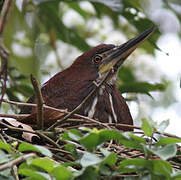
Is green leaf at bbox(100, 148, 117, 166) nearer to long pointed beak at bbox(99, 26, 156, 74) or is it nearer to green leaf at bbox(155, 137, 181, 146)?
green leaf at bbox(155, 137, 181, 146)

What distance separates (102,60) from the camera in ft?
11.4

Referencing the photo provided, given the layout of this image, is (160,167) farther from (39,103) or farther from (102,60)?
(102,60)

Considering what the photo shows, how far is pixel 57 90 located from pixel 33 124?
63cm

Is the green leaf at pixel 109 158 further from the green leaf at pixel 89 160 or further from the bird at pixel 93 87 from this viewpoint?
the bird at pixel 93 87

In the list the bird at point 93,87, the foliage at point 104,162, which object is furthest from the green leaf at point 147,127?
A: the bird at point 93,87

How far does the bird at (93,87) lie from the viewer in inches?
125

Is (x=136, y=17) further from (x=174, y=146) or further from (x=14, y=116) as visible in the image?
(x=174, y=146)

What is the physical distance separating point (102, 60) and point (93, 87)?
9.9 inches

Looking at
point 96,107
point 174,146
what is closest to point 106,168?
point 174,146

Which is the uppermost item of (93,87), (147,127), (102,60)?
(147,127)

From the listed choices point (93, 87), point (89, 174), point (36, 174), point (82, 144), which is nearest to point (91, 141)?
point (82, 144)

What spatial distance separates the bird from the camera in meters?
3.17

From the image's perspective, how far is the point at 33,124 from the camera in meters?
2.69

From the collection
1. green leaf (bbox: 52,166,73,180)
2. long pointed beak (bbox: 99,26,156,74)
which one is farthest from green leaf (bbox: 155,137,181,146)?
long pointed beak (bbox: 99,26,156,74)
